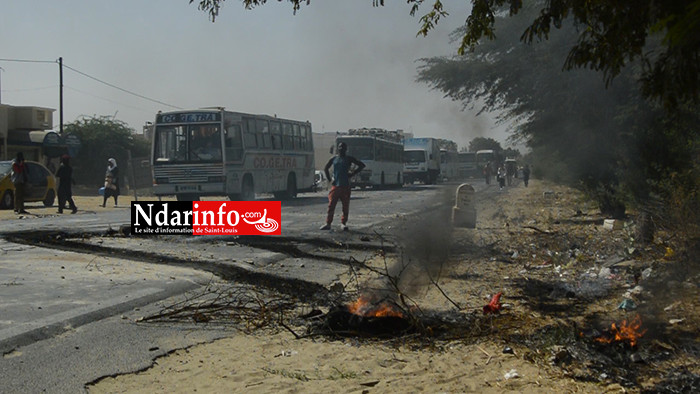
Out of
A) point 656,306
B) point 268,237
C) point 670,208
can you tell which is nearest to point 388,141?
point 268,237

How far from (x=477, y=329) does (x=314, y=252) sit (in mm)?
5334

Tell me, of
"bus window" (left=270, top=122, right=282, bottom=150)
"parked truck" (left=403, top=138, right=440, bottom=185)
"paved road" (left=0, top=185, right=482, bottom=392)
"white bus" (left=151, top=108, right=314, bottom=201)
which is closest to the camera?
"paved road" (left=0, top=185, right=482, bottom=392)

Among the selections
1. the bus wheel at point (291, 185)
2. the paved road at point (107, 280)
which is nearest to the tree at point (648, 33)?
the paved road at point (107, 280)

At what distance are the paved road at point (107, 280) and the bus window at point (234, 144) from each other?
850cm

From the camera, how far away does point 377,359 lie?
4.82 m

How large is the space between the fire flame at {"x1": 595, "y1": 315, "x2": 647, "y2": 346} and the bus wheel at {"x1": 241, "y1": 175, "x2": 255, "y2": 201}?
745 inches

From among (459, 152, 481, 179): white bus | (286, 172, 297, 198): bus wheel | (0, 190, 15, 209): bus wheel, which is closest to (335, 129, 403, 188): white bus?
(286, 172, 297, 198): bus wheel

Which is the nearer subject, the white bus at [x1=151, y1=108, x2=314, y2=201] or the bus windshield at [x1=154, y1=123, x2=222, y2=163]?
the white bus at [x1=151, y1=108, x2=314, y2=201]

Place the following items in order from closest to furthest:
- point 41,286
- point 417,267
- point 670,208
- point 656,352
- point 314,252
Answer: point 656,352
point 41,286
point 417,267
point 670,208
point 314,252

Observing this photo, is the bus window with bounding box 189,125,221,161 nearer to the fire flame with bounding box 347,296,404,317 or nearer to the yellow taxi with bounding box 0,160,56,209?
the yellow taxi with bounding box 0,160,56,209

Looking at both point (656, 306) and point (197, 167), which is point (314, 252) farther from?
point (197, 167)

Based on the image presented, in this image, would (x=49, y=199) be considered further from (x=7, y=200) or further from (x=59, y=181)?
(x=59, y=181)

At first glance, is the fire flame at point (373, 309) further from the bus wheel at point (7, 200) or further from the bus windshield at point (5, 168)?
the bus windshield at point (5, 168)

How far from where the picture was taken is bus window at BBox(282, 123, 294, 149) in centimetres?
2738
